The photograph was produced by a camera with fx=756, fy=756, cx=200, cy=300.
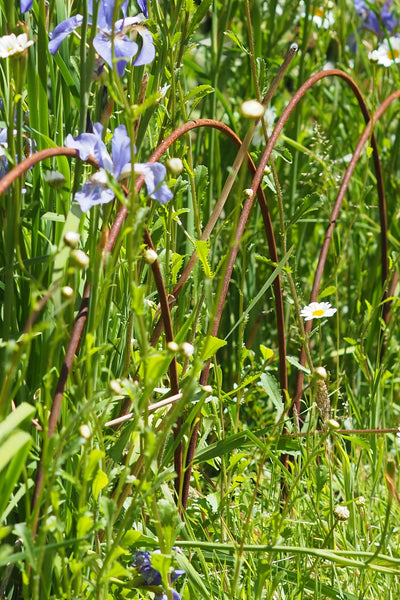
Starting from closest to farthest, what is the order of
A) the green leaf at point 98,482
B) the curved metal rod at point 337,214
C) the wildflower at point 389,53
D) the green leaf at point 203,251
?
the green leaf at point 98,482, the green leaf at point 203,251, the curved metal rod at point 337,214, the wildflower at point 389,53

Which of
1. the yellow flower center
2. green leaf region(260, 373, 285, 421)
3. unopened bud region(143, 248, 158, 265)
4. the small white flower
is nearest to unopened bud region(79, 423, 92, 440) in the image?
unopened bud region(143, 248, 158, 265)

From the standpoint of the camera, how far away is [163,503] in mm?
783

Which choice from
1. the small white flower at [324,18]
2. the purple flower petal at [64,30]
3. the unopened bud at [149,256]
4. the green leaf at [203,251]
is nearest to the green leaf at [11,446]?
the unopened bud at [149,256]

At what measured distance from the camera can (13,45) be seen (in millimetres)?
787

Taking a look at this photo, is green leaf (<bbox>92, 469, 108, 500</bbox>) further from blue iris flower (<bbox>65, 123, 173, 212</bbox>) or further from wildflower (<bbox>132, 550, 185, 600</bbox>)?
blue iris flower (<bbox>65, 123, 173, 212</bbox>)

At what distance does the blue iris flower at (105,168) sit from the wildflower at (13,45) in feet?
0.33

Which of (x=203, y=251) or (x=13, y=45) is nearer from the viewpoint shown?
(x=13, y=45)

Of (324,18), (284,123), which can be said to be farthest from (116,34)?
(324,18)

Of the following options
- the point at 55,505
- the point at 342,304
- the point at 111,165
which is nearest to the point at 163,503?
the point at 55,505

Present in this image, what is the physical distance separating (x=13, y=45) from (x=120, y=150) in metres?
0.15

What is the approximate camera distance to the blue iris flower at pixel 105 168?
0.79 m

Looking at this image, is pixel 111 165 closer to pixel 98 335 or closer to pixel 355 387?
pixel 98 335

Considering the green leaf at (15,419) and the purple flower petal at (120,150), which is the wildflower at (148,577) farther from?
the purple flower petal at (120,150)

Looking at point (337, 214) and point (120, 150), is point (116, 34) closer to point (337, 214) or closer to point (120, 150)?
point (120, 150)
